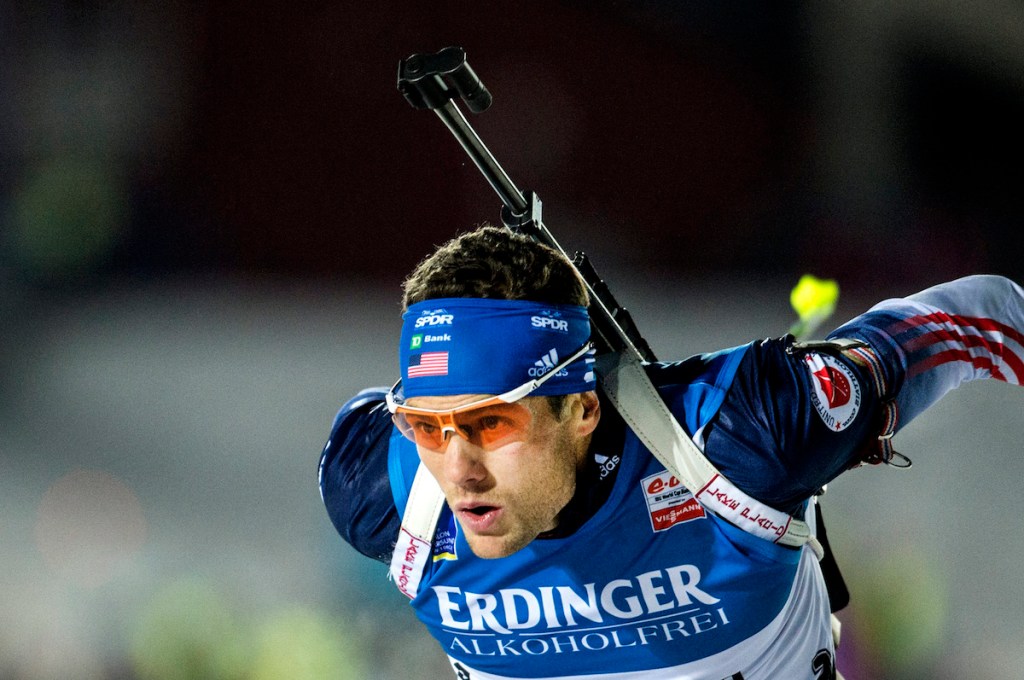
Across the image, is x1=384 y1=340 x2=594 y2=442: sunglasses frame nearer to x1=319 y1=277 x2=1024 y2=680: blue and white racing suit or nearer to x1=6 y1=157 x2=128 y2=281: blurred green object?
x1=319 y1=277 x2=1024 y2=680: blue and white racing suit

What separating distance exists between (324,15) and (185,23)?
2.01ft

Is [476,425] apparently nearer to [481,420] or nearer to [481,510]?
[481,420]

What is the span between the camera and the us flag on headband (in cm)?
164

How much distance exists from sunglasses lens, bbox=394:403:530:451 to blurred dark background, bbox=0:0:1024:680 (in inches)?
87.5

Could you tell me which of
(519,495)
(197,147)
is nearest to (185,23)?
(197,147)

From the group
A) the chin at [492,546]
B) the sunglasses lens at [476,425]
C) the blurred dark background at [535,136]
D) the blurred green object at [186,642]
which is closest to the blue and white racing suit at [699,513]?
the chin at [492,546]

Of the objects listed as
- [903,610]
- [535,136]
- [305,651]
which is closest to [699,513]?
[903,610]

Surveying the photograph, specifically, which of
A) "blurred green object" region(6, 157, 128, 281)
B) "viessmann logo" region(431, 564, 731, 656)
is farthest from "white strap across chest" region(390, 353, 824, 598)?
"blurred green object" region(6, 157, 128, 281)

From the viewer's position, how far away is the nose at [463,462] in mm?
1623

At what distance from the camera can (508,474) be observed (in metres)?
1.67

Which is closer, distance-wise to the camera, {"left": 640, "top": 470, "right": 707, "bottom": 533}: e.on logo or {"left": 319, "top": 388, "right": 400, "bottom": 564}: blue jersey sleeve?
{"left": 640, "top": 470, "right": 707, "bottom": 533}: e.on logo

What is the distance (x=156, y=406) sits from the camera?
13.8ft

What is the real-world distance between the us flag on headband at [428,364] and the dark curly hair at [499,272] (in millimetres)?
115

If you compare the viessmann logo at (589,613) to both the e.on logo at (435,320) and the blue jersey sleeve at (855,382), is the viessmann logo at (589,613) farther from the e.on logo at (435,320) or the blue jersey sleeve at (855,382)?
the e.on logo at (435,320)
